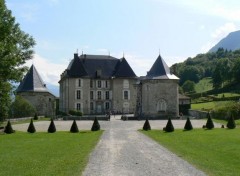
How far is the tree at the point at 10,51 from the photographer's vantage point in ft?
98.7

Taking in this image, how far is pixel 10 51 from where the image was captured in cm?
3053

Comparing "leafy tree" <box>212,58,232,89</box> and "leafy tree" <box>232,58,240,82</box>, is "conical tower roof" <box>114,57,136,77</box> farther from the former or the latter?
"leafy tree" <box>212,58,232,89</box>

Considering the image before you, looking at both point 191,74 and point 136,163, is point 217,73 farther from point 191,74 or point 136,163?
point 136,163

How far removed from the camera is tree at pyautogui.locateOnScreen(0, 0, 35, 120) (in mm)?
30094

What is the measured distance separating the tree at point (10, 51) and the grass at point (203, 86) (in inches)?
3240

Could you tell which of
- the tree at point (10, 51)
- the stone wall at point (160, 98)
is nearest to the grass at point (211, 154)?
the tree at point (10, 51)

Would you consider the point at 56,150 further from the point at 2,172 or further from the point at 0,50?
the point at 0,50

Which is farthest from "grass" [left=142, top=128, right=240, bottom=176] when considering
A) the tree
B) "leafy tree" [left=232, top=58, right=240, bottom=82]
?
"leafy tree" [left=232, top=58, right=240, bottom=82]

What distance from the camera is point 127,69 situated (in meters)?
72.9

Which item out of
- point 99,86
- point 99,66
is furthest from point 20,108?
point 99,66

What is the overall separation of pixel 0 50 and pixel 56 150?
1186 centimetres

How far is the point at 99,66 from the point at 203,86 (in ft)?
177

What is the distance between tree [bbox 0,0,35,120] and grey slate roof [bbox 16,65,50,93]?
28.7 m

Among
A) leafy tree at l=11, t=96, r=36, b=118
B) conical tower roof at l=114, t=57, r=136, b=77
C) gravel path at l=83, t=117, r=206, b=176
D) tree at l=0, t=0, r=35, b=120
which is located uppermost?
conical tower roof at l=114, t=57, r=136, b=77
